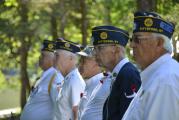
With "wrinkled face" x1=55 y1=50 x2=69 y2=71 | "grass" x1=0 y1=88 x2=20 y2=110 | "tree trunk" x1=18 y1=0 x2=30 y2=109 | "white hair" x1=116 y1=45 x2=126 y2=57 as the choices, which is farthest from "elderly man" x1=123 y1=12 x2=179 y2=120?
"grass" x1=0 y1=88 x2=20 y2=110

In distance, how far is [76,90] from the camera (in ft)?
25.6

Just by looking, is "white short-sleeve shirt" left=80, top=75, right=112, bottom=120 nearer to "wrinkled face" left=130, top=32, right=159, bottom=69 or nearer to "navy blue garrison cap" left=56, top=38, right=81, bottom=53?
"wrinkled face" left=130, top=32, right=159, bottom=69

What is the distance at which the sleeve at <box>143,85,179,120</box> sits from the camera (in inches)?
160

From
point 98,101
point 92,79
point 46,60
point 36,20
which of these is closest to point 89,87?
point 92,79

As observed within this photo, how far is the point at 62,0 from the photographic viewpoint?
2473 cm

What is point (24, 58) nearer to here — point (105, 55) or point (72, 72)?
A: point (72, 72)

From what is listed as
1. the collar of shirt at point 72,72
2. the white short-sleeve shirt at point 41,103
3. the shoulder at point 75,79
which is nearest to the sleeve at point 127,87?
the shoulder at point 75,79

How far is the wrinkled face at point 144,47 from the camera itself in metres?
4.47

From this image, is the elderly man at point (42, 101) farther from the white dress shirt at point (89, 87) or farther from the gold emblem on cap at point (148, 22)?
the gold emblem on cap at point (148, 22)

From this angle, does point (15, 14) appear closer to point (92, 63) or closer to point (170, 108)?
point (92, 63)

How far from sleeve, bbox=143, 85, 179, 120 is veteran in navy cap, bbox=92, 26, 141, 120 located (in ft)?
4.28

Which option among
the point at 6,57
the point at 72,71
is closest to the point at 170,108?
the point at 72,71

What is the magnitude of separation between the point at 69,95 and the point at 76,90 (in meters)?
Result: 0.12

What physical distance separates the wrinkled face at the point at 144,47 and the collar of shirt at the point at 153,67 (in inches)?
2.2
